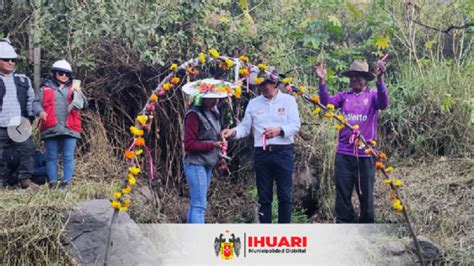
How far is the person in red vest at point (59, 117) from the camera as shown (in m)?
5.70

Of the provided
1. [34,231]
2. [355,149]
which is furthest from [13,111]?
[355,149]

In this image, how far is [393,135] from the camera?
7.22 m

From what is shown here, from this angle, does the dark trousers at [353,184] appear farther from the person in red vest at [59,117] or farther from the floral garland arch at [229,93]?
the person in red vest at [59,117]

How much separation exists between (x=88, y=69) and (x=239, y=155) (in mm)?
2079

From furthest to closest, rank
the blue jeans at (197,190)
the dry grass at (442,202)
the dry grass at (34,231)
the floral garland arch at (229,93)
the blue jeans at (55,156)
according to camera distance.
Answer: the blue jeans at (55,156) → the dry grass at (442,202) → the blue jeans at (197,190) → the dry grass at (34,231) → the floral garland arch at (229,93)

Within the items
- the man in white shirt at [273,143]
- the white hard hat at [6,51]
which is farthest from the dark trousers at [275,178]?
the white hard hat at [6,51]

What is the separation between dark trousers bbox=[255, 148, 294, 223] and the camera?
543cm

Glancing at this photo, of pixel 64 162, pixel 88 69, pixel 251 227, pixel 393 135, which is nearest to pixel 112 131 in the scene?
pixel 88 69

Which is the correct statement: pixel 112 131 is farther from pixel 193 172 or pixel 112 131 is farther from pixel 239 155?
pixel 193 172

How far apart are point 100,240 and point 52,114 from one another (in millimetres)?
1445

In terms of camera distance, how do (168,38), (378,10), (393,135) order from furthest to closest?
(378,10) < (393,135) < (168,38)

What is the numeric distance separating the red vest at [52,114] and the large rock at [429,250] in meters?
3.45

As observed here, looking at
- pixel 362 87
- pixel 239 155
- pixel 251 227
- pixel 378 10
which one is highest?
pixel 378 10

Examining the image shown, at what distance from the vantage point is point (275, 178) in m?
5.51
